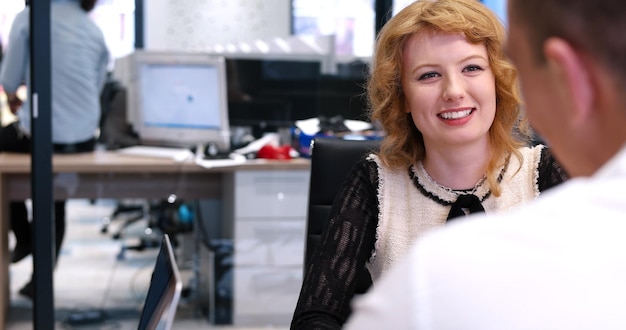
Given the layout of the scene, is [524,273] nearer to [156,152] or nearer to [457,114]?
[457,114]

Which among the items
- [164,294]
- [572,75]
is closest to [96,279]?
[164,294]

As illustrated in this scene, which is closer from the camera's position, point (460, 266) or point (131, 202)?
point (460, 266)

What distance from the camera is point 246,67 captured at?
14.2 feet

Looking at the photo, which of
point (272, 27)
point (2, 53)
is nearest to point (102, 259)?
point (2, 53)

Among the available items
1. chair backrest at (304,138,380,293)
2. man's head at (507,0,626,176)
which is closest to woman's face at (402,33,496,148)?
chair backrest at (304,138,380,293)

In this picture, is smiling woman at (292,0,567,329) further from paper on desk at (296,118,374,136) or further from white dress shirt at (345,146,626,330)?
paper on desk at (296,118,374,136)

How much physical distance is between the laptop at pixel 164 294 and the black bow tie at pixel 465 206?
2.23 ft

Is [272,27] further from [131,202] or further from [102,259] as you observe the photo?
[102,259]

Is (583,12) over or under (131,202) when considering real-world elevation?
over

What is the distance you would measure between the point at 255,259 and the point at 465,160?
2.67 m

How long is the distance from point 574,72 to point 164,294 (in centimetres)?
59

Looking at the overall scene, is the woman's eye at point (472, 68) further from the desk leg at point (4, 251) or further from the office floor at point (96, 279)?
the desk leg at point (4, 251)

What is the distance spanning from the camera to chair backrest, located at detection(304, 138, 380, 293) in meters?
2.10

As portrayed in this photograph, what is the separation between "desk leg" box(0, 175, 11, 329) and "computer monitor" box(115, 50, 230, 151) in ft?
2.24
